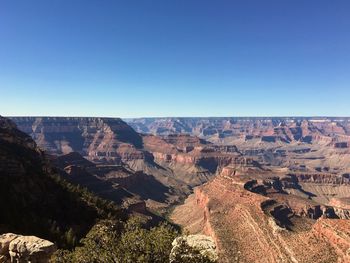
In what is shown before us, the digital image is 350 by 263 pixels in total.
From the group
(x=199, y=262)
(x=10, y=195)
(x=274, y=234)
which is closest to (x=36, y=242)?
(x=199, y=262)

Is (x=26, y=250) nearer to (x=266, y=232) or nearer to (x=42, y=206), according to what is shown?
(x=42, y=206)

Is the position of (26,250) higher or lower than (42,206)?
higher

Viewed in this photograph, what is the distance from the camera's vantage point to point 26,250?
29031 millimetres

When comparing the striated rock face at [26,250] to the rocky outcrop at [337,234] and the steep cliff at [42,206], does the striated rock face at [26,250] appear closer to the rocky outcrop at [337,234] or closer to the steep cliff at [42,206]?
the steep cliff at [42,206]

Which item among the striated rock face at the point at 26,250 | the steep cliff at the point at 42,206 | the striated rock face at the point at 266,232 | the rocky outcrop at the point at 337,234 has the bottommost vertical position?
the striated rock face at the point at 266,232

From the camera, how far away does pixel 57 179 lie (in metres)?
85.9

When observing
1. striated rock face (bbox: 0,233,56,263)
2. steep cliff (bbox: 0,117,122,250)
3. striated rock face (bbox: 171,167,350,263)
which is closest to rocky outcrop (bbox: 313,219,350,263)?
striated rock face (bbox: 171,167,350,263)

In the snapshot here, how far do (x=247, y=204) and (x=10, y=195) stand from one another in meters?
81.4

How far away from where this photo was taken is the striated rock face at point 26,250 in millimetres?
28766

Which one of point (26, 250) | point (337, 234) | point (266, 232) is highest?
point (26, 250)

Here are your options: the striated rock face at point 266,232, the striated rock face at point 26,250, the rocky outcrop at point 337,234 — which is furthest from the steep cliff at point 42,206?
the rocky outcrop at point 337,234

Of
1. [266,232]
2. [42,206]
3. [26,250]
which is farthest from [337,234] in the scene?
[26,250]

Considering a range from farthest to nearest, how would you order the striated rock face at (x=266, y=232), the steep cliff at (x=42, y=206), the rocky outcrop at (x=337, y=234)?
1. the striated rock face at (x=266, y=232)
2. the rocky outcrop at (x=337, y=234)
3. the steep cliff at (x=42, y=206)

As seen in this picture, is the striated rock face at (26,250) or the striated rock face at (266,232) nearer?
the striated rock face at (26,250)
